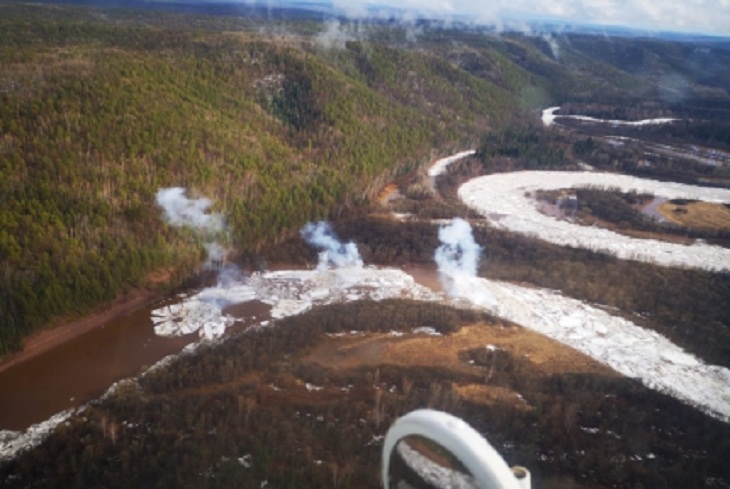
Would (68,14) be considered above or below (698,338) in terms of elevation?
above

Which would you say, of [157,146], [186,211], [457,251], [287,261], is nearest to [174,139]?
[157,146]

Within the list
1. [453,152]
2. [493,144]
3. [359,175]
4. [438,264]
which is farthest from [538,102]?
[438,264]

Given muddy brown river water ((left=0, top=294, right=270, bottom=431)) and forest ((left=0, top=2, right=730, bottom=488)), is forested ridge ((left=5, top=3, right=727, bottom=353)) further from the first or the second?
muddy brown river water ((left=0, top=294, right=270, bottom=431))

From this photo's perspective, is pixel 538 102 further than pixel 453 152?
Yes

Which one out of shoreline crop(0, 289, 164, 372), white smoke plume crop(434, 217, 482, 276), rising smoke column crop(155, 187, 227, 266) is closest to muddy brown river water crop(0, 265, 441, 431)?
shoreline crop(0, 289, 164, 372)

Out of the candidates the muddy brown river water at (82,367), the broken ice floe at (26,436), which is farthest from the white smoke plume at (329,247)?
the broken ice floe at (26,436)

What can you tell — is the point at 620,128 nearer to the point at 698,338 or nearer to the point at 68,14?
the point at 698,338

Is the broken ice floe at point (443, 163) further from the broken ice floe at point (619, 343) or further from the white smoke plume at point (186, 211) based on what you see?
the white smoke plume at point (186, 211)
